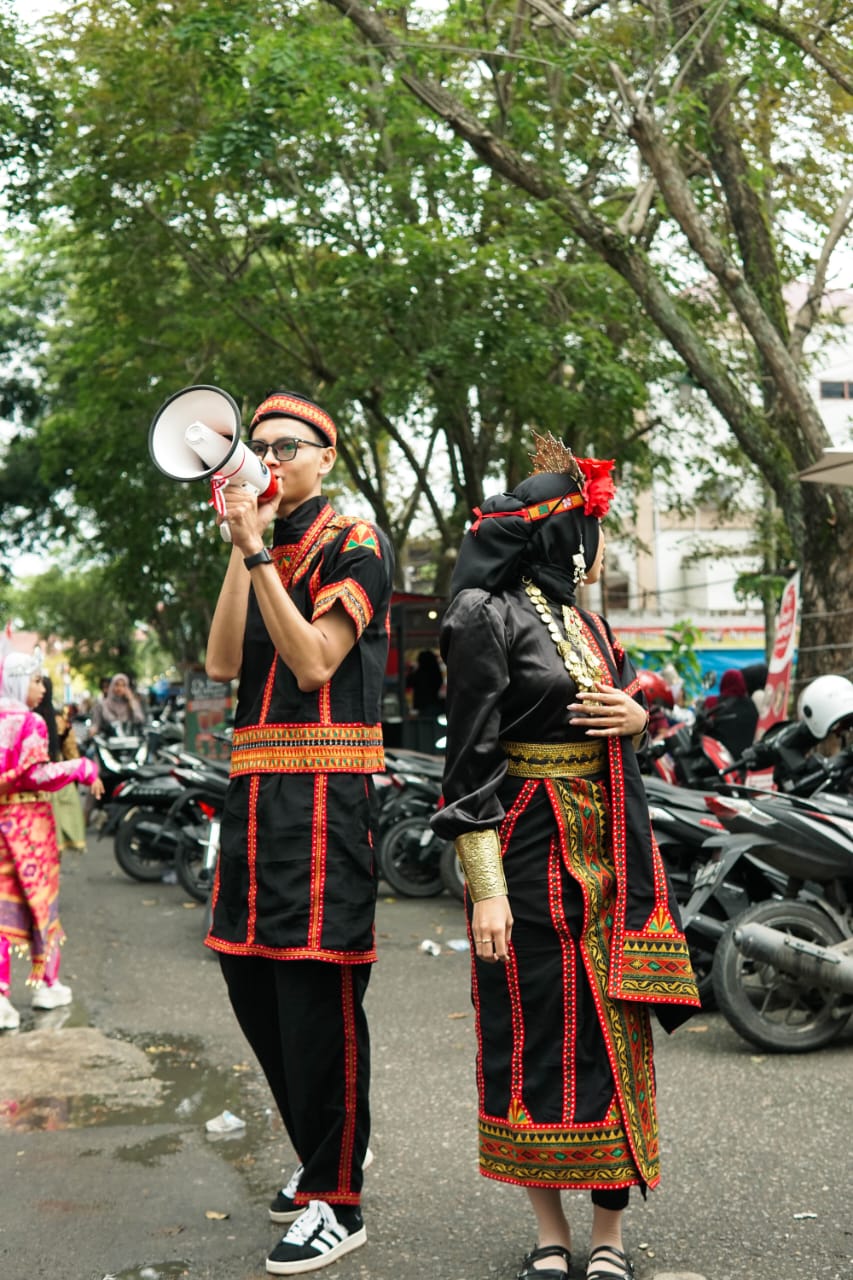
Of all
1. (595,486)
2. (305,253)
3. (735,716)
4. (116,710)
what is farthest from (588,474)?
(116,710)

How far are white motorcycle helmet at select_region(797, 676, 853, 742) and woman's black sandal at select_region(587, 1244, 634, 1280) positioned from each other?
3280mm

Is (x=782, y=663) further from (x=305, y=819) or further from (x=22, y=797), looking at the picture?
(x=305, y=819)

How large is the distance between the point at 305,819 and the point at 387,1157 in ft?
4.48

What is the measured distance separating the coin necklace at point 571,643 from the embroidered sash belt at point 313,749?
488 mm

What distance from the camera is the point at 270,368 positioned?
16.4 m

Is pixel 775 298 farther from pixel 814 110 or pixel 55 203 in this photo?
pixel 55 203

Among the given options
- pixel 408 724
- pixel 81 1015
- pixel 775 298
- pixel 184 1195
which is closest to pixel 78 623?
pixel 408 724

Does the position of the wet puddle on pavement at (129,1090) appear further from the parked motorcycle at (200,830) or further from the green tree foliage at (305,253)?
the green tree foliage at (305,253)

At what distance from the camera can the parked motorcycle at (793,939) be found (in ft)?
16.9

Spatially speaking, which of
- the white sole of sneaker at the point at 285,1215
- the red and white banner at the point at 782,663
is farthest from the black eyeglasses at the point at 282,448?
the red and white banner at the point at 782,663

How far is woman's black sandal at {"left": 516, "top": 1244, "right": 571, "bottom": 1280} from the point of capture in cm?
310

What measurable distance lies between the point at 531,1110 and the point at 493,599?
3.43 ft

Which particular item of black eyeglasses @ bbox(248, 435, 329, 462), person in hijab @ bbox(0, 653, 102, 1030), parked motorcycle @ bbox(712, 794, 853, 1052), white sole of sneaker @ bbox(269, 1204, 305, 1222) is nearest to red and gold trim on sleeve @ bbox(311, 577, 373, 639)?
black eyeglasses @ bbox(248, 435, 329, 462)

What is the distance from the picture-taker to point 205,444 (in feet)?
10.4
